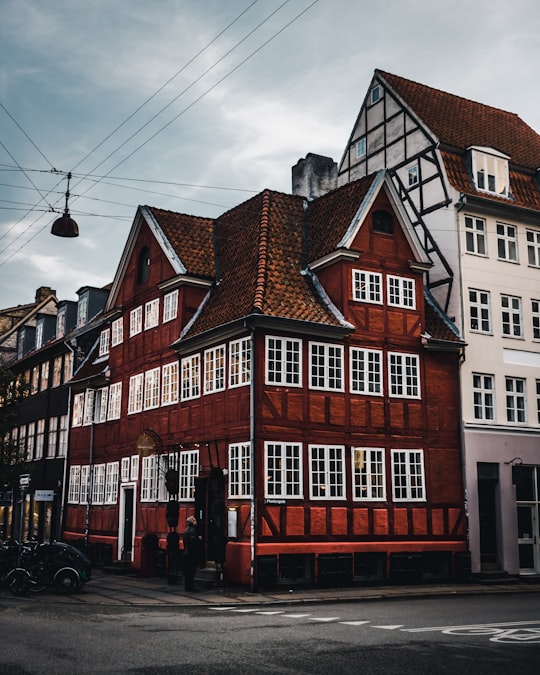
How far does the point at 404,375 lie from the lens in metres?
26.6

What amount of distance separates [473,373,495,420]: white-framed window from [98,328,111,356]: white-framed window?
48.9 ft

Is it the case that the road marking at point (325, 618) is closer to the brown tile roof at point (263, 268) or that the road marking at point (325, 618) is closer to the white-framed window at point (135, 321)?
the brown tile roof at point (263, 268)

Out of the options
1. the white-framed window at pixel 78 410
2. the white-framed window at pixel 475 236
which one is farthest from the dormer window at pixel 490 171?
the white-framed window at pixel 78 410

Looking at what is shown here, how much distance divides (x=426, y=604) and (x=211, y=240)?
15.9 metres

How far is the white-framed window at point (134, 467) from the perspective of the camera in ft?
99.0

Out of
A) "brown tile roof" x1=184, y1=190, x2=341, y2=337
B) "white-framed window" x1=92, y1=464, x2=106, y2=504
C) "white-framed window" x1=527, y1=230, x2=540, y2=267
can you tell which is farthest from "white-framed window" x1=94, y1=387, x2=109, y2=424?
"white-framed window" x1=527, y1=230, x2=540, y2=267

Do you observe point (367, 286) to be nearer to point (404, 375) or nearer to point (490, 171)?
point (404, 375)

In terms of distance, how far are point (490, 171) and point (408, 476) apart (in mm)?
12152

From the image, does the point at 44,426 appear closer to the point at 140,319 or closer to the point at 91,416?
the point at 91,416

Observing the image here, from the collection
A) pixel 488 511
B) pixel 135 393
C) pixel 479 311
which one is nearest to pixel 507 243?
pixel 479 311

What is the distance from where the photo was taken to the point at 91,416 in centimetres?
3484

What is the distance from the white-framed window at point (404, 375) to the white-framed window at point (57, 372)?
18927 mm

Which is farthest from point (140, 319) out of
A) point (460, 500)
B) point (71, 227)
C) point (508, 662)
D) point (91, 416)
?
point (508, 662)

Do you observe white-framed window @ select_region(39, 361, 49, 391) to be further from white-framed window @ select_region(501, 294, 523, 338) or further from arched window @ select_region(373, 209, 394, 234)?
white-framed window @ select_region(501, 294, 523, 338)
